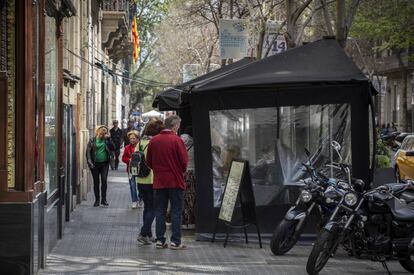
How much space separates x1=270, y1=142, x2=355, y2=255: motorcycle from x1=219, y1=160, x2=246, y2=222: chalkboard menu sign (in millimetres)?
984

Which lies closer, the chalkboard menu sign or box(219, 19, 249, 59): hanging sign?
the chalkboard menu sign

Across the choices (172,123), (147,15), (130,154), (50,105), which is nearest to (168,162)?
(172,123)

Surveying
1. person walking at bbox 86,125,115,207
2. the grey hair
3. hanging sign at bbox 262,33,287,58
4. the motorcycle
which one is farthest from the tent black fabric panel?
hanging sign at bbox 262,33,287,58

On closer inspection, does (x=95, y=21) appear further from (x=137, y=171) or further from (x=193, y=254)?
(x=193, y=254)

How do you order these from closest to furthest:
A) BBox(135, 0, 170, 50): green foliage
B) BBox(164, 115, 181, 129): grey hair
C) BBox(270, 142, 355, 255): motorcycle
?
1. BBox(270, 142, 355, 255): motorcycle
2. BBox(164, 115, 181, 129): grey hair
3. BBox(135, 0, 170, 50): green foliage

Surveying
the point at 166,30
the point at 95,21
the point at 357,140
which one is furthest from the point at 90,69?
the point at 166,30

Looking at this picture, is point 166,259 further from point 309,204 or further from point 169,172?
point 309,204

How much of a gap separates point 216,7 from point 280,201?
22800mm

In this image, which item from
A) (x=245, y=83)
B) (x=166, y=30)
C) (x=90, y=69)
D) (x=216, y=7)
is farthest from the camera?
(x=166, y=30)

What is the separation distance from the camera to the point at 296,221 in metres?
10.4

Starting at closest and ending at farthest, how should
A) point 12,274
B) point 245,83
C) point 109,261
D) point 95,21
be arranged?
point 12,274, point 109,261, point 245,83, point 95,21

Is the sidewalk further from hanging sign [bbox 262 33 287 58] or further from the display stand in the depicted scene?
hanging sign [bbox 262 33 287 58]

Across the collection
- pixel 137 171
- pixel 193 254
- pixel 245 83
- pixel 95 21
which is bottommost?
pixel 193 254

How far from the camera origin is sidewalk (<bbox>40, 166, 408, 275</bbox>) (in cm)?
939
